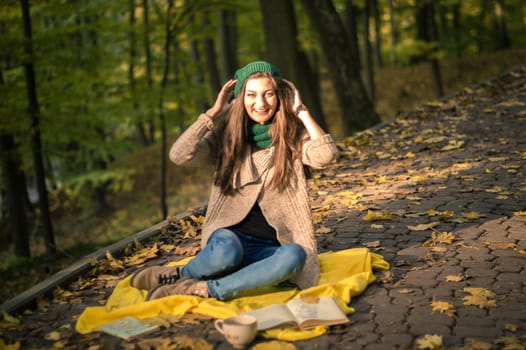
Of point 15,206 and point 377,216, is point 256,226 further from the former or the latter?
point 15,206

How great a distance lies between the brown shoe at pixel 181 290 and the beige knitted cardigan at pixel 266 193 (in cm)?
36

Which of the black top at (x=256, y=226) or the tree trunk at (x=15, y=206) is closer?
the black top at (x=256, y=226)

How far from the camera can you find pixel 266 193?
13.7 feet

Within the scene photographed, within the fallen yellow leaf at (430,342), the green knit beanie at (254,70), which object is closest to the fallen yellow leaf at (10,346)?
the green knit beanie at (254,70)

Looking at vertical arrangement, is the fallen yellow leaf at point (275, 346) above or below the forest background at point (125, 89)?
below

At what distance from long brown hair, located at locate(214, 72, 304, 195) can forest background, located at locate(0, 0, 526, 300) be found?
4408 mm

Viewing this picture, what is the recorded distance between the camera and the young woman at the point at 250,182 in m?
3.97

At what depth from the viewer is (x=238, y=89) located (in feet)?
13.6

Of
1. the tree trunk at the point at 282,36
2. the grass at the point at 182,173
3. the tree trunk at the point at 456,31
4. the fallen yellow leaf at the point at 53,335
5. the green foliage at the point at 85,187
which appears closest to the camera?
the fallen yellow leaf at the point at 53,335

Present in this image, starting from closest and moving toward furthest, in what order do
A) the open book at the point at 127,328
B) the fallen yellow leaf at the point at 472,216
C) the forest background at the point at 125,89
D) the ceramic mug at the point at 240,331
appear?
the ceramic mug at the point at 240,331 → the open book at the point at 127,328 → the fallen yellow leaf at the point at 472,216 → the forest background at the point at 125,89

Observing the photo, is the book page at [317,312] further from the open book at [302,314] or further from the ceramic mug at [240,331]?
the ceramic mug at [240,331]

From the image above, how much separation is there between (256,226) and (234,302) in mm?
593

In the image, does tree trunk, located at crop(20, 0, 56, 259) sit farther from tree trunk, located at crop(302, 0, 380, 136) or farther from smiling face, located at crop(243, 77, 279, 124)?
smiling face, located at crop(243, 77, 279, 124)

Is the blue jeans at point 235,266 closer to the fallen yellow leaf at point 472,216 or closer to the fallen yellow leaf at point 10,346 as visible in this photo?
the fallen yellow leaf at point 10,346
